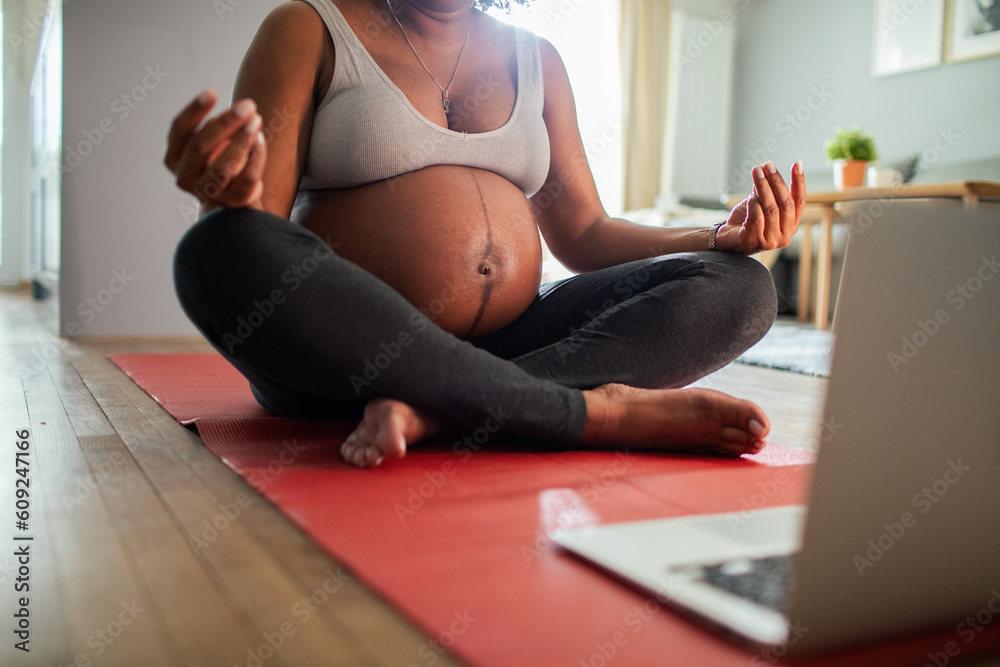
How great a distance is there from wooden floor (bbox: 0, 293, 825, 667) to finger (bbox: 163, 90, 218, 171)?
1.09 feet

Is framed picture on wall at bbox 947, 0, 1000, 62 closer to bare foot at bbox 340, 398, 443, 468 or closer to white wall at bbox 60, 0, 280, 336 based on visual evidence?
white wall at bbox 60, 0, 280, 336

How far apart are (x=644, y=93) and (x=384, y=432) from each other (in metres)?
5.28

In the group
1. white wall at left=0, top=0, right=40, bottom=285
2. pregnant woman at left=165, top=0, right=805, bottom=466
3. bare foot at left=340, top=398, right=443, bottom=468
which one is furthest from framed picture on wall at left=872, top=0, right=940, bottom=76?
white wall at left=0, top=0, right=40, bottom=285

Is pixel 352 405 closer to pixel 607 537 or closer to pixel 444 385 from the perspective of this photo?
pixel 444 385

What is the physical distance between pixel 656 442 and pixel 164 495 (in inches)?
22.0

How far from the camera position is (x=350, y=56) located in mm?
1081

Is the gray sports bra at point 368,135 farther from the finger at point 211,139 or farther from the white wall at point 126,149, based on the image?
the white wall at point 126,149

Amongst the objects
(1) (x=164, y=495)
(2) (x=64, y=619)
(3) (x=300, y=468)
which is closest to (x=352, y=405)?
(3) (x=300, y=468)

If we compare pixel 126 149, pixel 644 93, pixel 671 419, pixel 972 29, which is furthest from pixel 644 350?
pixel 644 93

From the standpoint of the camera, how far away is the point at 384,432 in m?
0.86

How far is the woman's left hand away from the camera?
1.03 metres

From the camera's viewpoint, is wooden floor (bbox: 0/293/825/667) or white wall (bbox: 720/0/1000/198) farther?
white wall (bbox: 720/0/1000/198)

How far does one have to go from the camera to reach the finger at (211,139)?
0.74 m

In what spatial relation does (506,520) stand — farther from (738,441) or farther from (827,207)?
(827,207)
